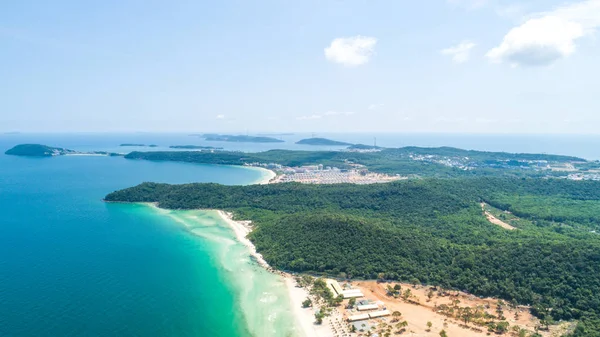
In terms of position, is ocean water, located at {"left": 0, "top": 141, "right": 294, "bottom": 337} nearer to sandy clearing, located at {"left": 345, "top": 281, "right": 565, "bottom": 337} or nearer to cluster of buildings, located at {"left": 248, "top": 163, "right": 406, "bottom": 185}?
sandy clearing, located at {"left": 345, "top": 281, "right": 565, "bottom": 337}

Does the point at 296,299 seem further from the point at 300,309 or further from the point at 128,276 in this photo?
the point at 128,276

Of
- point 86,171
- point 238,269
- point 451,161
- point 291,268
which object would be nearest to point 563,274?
point 291,268

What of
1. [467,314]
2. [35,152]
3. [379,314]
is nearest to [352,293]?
[379,314]

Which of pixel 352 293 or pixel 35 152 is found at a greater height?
pixel 35 152

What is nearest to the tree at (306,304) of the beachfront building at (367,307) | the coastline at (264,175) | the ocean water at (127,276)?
the ocean water at (127,276)

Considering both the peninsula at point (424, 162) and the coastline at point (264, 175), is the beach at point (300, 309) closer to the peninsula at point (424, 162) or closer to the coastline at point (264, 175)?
the coastline at point (264, 175)

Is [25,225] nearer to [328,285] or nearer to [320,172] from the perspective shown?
[328,285]

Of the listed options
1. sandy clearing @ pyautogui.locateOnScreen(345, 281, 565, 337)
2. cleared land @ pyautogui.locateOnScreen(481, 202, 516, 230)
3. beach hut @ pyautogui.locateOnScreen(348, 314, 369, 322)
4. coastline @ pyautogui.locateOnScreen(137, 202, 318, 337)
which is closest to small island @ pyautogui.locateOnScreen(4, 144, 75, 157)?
coastline @ pyautogui.locateOnScreen(137, 202, 318, 337)
